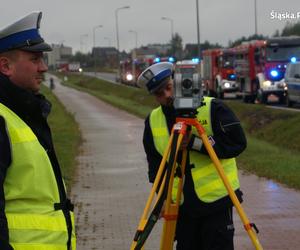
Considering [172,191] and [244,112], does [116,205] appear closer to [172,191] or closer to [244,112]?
[172,191]

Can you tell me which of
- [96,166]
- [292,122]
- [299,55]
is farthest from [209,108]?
[299,55]

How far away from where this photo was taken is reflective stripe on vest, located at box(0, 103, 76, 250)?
264 cm

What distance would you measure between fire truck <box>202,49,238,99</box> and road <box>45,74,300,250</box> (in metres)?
23.1

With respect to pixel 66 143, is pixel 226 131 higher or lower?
higher

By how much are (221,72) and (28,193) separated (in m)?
36.9

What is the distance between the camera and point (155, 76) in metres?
4.15

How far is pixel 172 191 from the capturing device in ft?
13.6

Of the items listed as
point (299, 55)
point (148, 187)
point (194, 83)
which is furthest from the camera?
point (299, 55)

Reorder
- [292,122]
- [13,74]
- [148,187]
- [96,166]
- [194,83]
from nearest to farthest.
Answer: [13,74] < [194,83] < [148,187] < [96,166] < [292,122]

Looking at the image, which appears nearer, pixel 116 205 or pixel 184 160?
pixel 184 160

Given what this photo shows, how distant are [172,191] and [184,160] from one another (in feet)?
0.71

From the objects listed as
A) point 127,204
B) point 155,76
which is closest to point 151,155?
point 155,76

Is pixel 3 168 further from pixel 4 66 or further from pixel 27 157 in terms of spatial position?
pixel 4 66

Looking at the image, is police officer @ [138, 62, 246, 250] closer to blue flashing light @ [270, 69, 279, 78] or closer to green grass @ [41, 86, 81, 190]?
green grass @ [41, 86, 81, 190]
